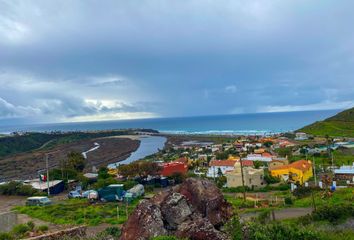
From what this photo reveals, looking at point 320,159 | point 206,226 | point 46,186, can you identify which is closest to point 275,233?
point 206,226

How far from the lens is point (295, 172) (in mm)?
38531

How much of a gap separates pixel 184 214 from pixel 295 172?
96.3 feet

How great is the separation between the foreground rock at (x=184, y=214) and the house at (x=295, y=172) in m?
27.2

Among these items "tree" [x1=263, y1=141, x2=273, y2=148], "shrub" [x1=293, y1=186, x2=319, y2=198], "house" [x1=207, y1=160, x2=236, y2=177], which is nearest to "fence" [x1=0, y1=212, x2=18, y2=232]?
"shrub" [x1=293, y1=186, x2=319, y2=198]

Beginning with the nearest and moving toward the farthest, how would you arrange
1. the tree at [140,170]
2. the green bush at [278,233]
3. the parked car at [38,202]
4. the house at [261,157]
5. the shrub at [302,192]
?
the green bush at [278,233], the shrub at [302,192], the parked car at [38,202], the tree at [140,170], the house at [261,157]

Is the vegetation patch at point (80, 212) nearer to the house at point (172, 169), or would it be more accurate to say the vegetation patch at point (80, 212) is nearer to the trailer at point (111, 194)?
the trailer at point (111, 194)

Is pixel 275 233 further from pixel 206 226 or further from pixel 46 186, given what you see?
pixel 46 186

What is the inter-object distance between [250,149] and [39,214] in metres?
41.7

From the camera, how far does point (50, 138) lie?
13650 cm

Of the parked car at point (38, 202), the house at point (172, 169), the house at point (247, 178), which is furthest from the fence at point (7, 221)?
the house at point (247, 178)

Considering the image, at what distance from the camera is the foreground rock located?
35.9 ft

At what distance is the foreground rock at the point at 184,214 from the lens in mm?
10953

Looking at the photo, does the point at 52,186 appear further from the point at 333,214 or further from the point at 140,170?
the point at 333,214

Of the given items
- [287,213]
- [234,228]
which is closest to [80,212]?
[287,213]
